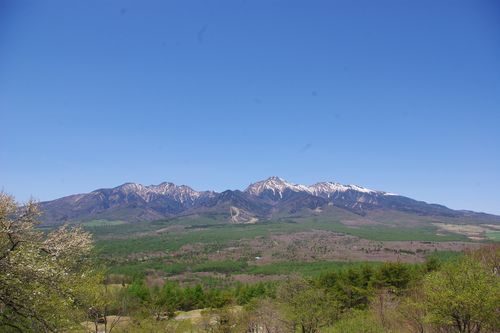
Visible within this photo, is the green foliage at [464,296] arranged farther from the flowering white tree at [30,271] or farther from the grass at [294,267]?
the grass at [294,267]

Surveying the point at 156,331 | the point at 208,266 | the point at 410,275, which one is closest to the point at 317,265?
the point at 208,266

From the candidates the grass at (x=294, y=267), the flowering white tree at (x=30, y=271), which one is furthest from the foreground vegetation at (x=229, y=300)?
the grass at (x=294, y=267)

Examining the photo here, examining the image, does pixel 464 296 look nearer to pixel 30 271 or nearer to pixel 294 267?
pixel 30 271

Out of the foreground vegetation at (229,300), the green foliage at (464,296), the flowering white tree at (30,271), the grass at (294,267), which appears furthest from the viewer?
the grass at (294,267)

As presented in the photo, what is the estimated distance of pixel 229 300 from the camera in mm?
65562

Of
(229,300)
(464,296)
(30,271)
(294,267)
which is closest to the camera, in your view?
(30,271)

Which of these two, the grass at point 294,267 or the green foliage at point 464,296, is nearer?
the green foliage at point 464,296

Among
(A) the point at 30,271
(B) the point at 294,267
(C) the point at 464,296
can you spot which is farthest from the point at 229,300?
(B) the point at 294,267

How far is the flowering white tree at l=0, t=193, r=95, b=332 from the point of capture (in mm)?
12891

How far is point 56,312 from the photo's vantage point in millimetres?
16594

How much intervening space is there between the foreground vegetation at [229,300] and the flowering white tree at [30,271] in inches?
1.5

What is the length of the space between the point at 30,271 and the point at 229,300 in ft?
186

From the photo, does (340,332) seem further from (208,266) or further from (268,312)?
(208,266)

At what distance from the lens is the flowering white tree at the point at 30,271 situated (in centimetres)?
1289
